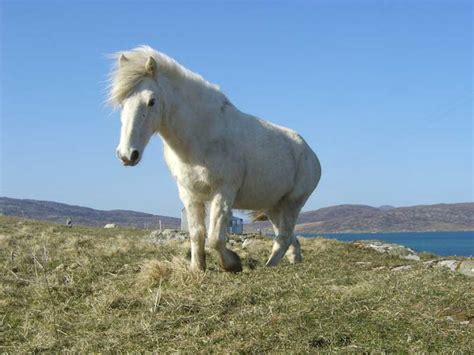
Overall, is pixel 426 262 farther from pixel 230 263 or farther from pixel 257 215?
pixel 230 263

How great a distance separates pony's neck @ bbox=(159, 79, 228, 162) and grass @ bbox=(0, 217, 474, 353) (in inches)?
67.2

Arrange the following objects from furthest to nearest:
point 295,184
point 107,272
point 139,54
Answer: point 295,184, point 107,272, point 139,54

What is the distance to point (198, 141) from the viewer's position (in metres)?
8.81

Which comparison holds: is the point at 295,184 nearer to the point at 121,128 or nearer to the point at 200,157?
the point at 200,157

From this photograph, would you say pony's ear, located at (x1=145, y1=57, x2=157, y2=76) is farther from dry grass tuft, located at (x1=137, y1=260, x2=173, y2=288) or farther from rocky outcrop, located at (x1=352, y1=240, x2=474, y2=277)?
rocky outcrop, located at (x1=352, y1=240, x2=474, y2=277)

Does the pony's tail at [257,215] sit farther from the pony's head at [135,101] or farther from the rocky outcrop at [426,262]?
the pony's head at [135,101]

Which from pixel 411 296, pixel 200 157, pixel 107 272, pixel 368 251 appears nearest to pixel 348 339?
pixel 411 296

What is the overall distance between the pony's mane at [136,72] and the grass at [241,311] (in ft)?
8.12

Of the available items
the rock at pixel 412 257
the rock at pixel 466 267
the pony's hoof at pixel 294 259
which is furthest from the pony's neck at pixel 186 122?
the rock at pixel 412 257

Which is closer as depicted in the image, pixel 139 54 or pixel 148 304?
pixel 148 304

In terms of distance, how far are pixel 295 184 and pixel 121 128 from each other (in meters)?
4.23

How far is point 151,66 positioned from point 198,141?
1318mm

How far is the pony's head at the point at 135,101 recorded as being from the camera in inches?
304

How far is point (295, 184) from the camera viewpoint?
36.3 feet
